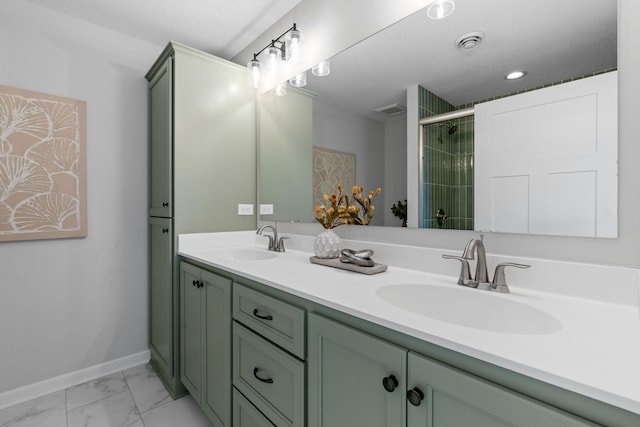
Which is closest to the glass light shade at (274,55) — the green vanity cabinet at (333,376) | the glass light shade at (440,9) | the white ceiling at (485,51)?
the white ceiling at (485,51)

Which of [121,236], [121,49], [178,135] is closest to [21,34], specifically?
[121,49]

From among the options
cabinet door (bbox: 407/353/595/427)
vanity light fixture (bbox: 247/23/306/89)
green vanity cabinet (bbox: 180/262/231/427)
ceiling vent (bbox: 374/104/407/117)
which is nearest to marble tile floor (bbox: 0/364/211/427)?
green vanity cabinet (bbox: 180/262/231/427)

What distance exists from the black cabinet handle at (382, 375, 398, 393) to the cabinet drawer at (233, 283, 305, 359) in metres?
0.33

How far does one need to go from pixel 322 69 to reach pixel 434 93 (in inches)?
28.7

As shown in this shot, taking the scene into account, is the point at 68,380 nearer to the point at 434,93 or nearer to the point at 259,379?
the point at 259,379

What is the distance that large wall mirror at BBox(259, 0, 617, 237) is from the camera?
941mm

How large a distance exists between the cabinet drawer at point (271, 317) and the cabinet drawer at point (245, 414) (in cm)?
33

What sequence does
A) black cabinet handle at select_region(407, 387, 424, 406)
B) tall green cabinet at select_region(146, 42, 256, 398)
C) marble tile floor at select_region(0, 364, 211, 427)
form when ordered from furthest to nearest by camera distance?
1. tall green cabinet at select_region(146, 42, 256, 398)
2. marble tile floor at select_region(0, 364, 211, 427)
3. black cabinet handle at select_region(407, 387, 424, 406)

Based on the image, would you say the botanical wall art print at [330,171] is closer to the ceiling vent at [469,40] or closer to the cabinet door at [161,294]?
the ceiling vent at [469,40]

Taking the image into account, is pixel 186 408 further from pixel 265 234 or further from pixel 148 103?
pixel 148 103

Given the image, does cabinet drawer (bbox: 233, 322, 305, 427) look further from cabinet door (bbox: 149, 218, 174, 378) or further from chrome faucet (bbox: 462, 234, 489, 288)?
cabinet door (bbox: 149, 218, 174, 378)

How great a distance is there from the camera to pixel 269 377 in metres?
1.12

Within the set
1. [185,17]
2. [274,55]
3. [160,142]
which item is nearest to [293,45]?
[274,55]

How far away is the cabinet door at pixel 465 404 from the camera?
50 centimetres
